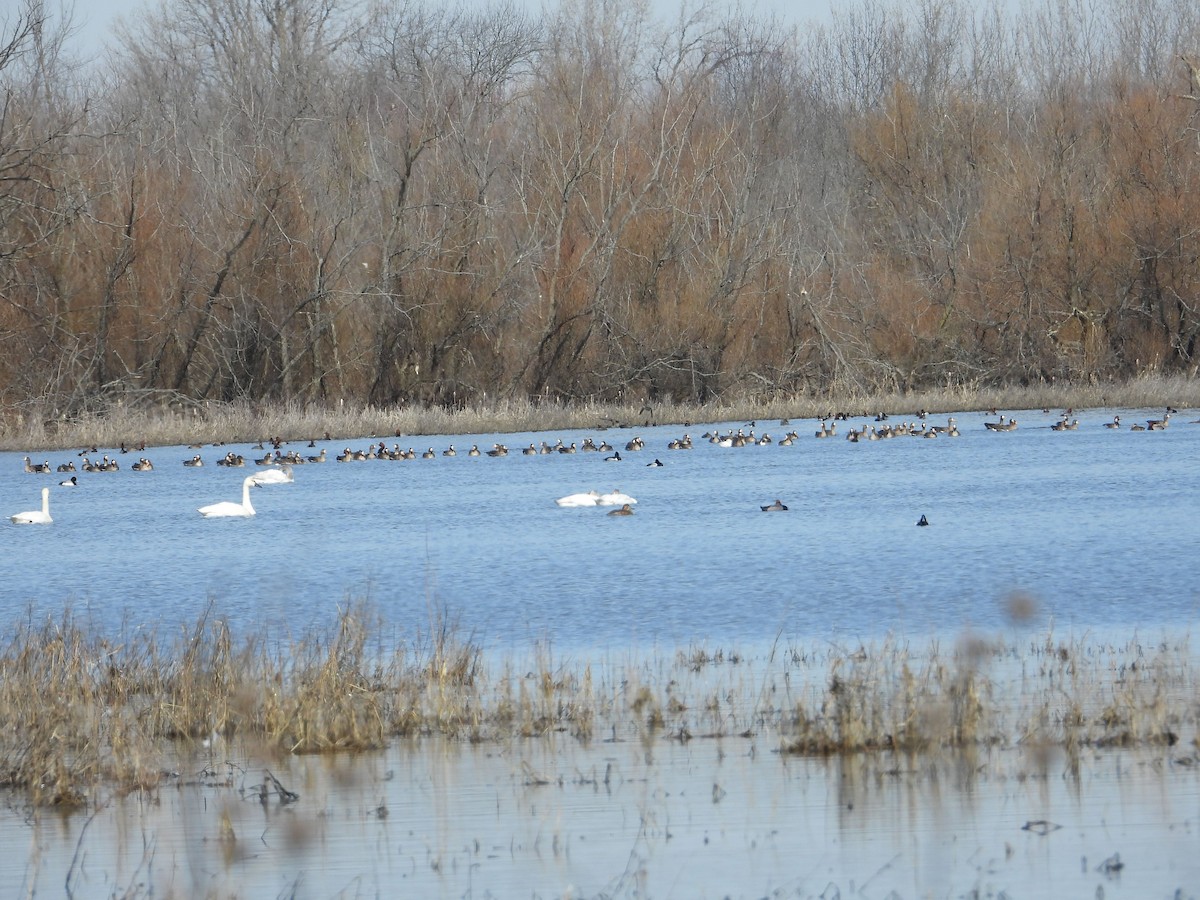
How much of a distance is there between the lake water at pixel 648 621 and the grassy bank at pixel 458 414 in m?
7.28

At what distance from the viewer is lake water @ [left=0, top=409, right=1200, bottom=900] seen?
23.0 feet

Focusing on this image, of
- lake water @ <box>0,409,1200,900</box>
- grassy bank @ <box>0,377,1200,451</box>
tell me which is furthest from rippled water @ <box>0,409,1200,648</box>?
grassy bank @ <box>0,377,1200,451</box>

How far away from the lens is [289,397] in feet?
143

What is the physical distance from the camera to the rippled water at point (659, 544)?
45.3 ft

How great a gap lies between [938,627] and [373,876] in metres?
6.48

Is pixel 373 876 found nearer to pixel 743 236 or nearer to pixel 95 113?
pixel 743 236

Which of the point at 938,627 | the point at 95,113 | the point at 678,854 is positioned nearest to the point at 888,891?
the point at 678,854

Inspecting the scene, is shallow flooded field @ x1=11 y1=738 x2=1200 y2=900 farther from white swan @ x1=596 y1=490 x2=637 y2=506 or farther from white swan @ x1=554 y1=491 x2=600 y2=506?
white swan @ x1=554 y1=491 x2=600 y2=506

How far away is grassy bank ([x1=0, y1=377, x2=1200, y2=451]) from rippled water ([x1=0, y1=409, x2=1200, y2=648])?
672 centimetres

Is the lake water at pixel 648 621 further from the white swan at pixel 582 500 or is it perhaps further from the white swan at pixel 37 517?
the white swan at pixel 582 500

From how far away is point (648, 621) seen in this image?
13531mm

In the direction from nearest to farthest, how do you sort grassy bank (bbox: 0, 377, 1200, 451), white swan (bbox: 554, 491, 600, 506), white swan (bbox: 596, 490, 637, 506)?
1. white swan (bbox: 596, 490, 637, 506)
2. white swan (bbox: 554, 491, 600, 506)
3. grassy bank (bbox: 0, 377, 1200, 451)

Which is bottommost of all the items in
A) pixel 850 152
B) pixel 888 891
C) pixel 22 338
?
pixel 888 891

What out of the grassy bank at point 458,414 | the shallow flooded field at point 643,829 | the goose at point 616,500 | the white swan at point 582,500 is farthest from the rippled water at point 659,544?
the grassy bank at point 458,414
